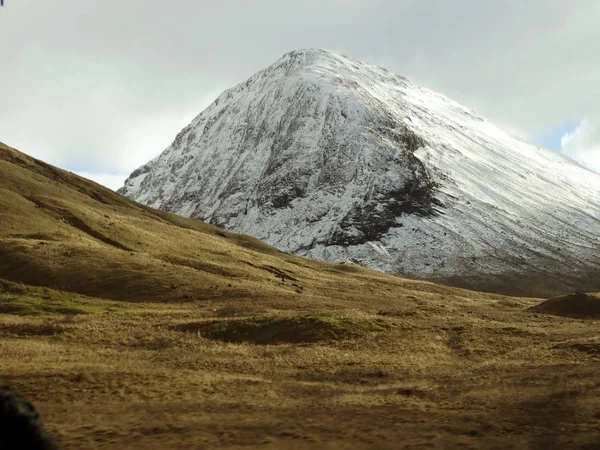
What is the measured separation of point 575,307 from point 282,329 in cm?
4145

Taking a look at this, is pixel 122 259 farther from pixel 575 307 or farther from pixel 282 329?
pixel 575 307

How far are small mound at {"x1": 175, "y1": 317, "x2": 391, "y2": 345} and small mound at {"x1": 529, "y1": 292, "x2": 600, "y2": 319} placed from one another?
1221 inches

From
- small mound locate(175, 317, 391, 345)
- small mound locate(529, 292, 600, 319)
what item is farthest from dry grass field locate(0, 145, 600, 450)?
small mound locate(529, 292, 600, 319)

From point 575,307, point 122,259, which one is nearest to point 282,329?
point 122,259

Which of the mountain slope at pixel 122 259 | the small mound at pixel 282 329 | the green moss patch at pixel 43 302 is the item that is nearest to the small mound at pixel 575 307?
the mountain slope at pixel 122 259

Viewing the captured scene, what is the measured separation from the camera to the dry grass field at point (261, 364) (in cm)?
2217

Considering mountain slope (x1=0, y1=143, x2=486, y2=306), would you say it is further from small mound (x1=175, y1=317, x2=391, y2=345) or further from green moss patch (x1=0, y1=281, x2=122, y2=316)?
small mound (x1=175, y1=317, x2=391, y2=345)

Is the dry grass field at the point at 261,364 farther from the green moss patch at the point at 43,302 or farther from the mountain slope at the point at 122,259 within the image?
the mountain slope at the point at 122,259

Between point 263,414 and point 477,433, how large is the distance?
8486 mm

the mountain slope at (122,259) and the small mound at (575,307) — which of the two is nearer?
the mountain slope at (122,259)

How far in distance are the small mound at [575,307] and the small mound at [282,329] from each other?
31.0 metres

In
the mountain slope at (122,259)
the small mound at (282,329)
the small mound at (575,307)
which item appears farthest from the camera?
the small mound at (575,307)

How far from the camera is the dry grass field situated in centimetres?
2217

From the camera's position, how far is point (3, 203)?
3679 inches
